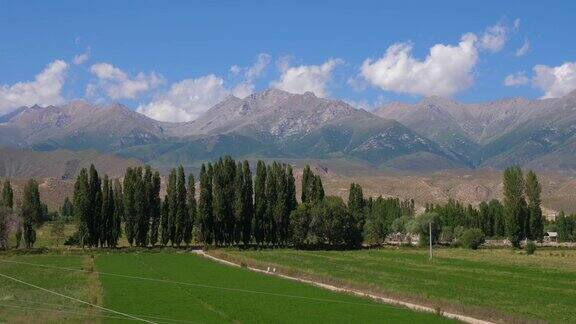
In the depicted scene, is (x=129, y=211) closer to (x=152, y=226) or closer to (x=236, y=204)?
(x=152, y=226)

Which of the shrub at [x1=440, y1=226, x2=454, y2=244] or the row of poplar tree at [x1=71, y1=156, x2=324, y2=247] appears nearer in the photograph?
the row of poplar tree at [x1=71, y1=156, x2=324, y2=247]

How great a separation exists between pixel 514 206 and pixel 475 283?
6968 cm

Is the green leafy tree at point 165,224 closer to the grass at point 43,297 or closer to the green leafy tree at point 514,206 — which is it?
the grass at point 43,297

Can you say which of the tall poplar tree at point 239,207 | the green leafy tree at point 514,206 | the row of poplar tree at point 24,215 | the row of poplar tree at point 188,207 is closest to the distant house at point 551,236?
the green leafy tree at point 514,206

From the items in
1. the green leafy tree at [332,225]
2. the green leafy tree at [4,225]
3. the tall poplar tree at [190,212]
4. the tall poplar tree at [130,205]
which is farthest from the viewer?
the green leafy tree at [332,225]

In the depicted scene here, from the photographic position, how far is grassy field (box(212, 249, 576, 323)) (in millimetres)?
36250

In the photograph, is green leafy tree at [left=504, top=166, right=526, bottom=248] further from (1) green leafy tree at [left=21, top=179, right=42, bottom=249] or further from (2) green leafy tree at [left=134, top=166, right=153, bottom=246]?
(1) green leafy tree at [left=21, top=179, right=42, bottom=249]

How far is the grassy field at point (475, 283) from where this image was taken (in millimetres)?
36250

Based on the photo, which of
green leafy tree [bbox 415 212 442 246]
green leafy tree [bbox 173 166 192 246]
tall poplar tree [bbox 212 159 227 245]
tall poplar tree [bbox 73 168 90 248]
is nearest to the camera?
tall poplar tree [bbox 73 168 90 248]

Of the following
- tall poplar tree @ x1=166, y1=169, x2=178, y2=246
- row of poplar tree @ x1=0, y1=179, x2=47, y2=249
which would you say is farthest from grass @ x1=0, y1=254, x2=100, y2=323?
tall poplar tree @ x1=166, y1=169, x2=178, y2=246

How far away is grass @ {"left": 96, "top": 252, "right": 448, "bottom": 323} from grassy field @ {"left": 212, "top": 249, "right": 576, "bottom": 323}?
150 inches

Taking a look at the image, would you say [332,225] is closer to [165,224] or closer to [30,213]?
[165,224]

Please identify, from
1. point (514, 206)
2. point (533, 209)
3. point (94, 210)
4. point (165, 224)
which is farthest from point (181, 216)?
point (533, 209)

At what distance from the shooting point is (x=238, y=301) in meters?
38.8
